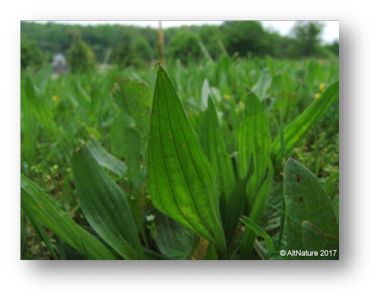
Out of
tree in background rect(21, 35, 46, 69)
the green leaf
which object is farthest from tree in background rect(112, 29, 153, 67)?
the green leaf

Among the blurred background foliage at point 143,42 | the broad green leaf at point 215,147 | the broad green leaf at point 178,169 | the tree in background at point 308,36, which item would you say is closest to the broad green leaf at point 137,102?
the broad green leaf at point 215,147

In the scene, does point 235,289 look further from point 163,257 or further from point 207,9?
point 207,9

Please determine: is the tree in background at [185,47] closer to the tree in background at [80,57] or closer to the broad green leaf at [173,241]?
the tree in background at [80,57]

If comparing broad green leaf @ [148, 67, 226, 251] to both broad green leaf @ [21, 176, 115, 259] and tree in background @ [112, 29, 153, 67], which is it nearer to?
broad green leaf @ [21, 176, 115, 259]

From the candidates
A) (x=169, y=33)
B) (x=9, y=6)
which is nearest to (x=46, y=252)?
(x=9, y=6)

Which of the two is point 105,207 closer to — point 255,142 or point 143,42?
point 255,142
